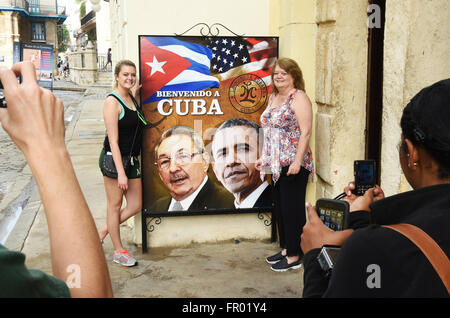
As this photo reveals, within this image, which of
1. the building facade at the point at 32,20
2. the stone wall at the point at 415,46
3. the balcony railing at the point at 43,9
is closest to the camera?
the stone wall at the point at 415,46

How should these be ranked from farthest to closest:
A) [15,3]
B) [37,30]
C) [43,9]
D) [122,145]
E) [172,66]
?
[37,30] → [43,9] → [15,3] → [172,66] → [122,145]

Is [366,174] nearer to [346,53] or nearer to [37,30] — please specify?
[346,53]

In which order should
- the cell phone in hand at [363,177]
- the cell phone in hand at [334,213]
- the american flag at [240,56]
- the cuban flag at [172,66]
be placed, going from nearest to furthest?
the cell phone in hand at [334,213], the cell phone in hand at [363,177], the cuban flag at [172,66], the american flag at [240,56]

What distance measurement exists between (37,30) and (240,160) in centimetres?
5686

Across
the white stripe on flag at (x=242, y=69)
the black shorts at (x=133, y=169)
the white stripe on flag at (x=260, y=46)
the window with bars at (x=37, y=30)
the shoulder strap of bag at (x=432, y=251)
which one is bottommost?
the black shorts at (x=133, y=169)

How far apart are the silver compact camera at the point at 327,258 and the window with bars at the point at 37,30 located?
5961 centimetres

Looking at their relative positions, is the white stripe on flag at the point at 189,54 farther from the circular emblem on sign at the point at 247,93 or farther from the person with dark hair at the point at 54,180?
the person with dark hair at the point at 54,180

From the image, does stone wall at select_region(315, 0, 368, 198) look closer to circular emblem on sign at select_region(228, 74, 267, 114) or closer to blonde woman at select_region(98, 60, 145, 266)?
circular emblem on sign at select_region(228, 74, 267, 114)

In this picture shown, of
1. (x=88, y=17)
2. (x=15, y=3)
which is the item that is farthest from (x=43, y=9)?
(x=15, y=3)

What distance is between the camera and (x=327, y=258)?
1479mm

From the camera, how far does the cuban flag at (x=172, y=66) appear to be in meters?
4.71

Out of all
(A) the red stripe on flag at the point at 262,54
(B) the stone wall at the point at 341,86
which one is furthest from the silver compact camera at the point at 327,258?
(A) the red stripe on flag at the point at 262,54
